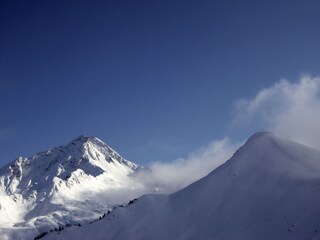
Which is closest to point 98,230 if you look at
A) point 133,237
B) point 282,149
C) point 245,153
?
point 133,237

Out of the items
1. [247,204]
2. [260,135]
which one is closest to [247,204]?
[247,204]

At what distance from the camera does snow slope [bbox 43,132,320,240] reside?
163 feet

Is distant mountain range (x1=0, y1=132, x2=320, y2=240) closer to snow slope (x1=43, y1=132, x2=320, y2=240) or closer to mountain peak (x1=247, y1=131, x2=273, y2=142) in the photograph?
snow slope (x1=43, y1=132, x2=320, y2=240)

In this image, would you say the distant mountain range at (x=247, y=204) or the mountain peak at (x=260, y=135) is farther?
the mountain peak at (x=260, y=135)

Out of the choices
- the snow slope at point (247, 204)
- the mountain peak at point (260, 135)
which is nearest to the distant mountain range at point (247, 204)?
the snow slope at point (247, 204)

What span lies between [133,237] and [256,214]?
31508 millimetres

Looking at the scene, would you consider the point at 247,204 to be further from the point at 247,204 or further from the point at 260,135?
the point at 260,135

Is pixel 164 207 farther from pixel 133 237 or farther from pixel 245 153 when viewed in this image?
pixel 245 153

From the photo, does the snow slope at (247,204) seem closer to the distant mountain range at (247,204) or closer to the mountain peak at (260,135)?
the distant mountain range at (247,204)

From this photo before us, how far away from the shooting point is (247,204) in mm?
59219

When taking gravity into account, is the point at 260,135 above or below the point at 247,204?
above

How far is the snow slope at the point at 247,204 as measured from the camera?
49.8 metres

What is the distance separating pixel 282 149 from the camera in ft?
228

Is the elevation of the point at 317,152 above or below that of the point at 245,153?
below
